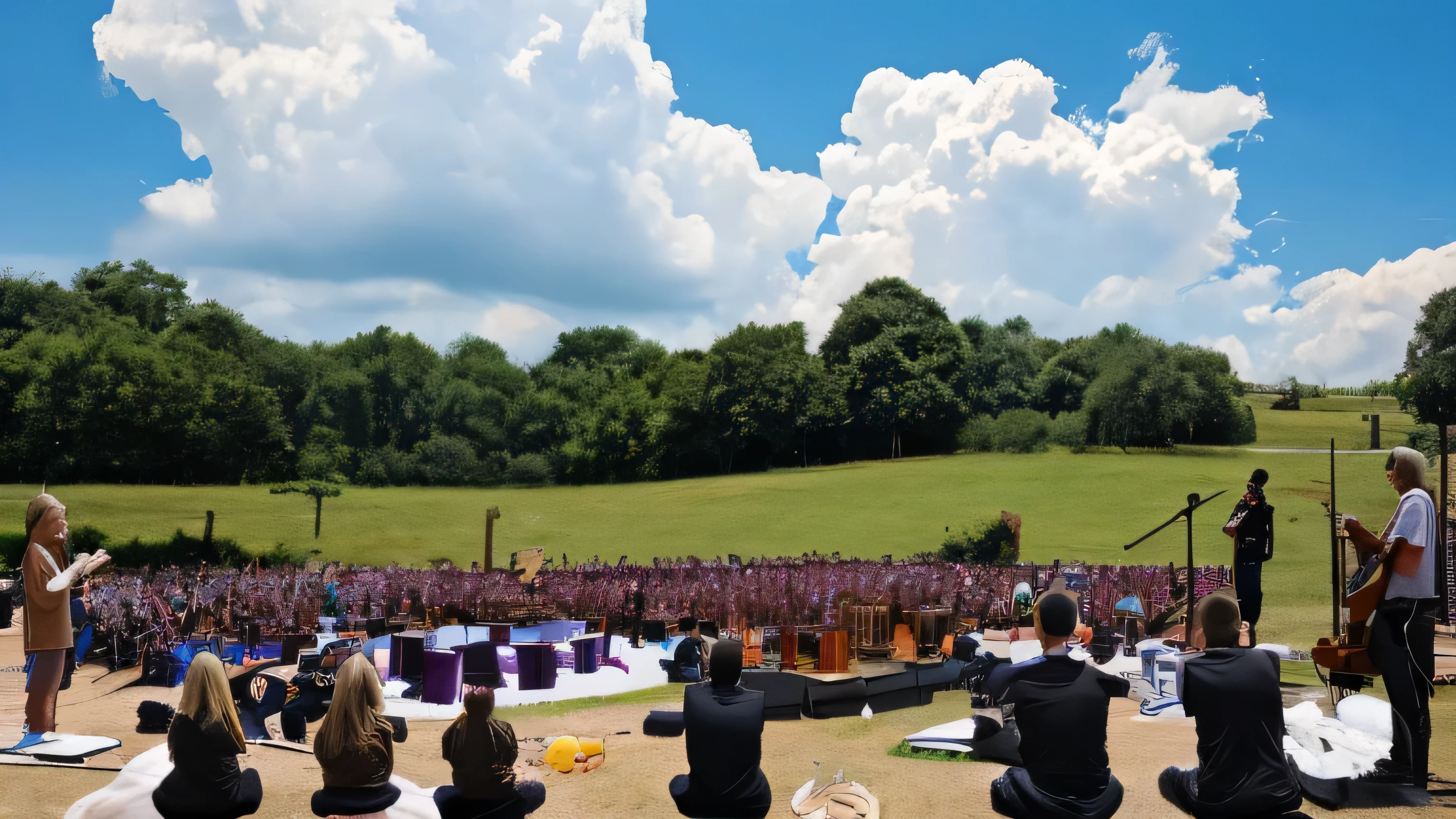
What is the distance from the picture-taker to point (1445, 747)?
21.1 ft

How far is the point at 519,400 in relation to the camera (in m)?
42.4

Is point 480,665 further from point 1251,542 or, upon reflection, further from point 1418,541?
point 1418,541

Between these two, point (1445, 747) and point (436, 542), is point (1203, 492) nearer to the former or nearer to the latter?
point (1445, 747)

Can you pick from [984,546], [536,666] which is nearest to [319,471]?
[984,546]

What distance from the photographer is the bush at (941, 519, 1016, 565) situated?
77.5 ft

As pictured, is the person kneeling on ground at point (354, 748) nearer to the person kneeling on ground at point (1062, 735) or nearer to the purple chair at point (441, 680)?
the person kneeling on ground at point (1062, 735)

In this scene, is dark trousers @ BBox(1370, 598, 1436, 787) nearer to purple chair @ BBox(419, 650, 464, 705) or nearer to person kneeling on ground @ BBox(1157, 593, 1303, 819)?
person kneeling on ground @ BBox(1157, 593, 1303, 819)

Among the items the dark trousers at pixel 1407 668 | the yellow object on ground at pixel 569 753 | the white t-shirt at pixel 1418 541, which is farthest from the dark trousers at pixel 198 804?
the white t-shirt at pixel 1418 541

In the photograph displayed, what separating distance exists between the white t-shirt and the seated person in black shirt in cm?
708

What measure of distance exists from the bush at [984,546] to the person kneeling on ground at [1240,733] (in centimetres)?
1936

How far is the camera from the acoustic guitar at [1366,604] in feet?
18.3

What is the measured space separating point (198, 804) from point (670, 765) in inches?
132

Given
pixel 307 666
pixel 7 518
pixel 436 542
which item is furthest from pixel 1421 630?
pixel 7 518

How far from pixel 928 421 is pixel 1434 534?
121 feet
